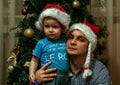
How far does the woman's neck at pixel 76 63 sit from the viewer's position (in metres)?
1.68

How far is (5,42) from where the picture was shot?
2402 millimetres

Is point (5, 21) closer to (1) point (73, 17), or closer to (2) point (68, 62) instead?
(1) point (73, 17)

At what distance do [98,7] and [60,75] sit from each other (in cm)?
101

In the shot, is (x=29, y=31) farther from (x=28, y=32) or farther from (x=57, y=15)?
(x=57, y=15)

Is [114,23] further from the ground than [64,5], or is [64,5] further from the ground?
[64,5]

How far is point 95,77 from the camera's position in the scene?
162 cm

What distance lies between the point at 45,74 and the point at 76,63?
217mm

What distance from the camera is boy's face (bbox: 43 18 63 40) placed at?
5.36 ft

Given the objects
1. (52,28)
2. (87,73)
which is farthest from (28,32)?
(87,73)

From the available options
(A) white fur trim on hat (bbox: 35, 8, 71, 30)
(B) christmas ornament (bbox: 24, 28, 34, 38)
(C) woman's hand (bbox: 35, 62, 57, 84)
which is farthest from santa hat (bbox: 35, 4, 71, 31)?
(C) woman's hand (bbox: 35, 62, 57, 84)

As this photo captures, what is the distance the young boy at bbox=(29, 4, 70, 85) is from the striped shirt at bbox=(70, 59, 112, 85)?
0.24 feet

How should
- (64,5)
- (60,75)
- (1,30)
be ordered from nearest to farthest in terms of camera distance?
(60,75) → (64,5) → (1,30)

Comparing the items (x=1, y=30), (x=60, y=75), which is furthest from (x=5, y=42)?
(x=60, y=75)

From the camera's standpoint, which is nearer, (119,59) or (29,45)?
(29,45)
